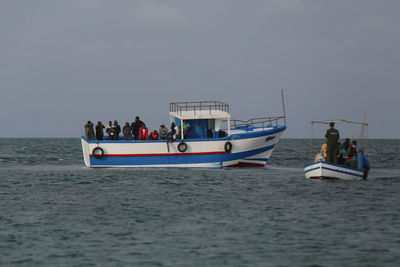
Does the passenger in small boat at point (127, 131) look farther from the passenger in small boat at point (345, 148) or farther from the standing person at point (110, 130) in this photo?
the passenger in small boat at point (345, 148)

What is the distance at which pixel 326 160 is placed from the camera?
27.4 metres

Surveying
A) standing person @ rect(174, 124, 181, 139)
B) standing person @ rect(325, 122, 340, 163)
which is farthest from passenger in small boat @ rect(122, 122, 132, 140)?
standing person @ rect(325, 122, 340, 163)

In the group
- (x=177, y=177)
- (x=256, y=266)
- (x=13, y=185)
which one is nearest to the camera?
(x=256, y=266)

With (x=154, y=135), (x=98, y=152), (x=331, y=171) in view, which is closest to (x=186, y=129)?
(x=154, y=135)

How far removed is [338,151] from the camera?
27688 mm

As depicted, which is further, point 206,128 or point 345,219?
point 206,128

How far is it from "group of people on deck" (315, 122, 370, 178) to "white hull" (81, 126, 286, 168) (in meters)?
7.13

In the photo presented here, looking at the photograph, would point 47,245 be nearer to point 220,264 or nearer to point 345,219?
point 220,264

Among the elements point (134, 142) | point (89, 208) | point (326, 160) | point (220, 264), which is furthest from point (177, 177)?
point (220, 264)

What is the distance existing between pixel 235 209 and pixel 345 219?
4207 mm

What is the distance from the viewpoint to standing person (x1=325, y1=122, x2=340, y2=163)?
26.2 meters

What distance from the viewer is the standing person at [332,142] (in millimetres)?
26156

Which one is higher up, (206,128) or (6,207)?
(206,128)

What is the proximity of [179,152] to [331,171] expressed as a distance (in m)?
11.4
